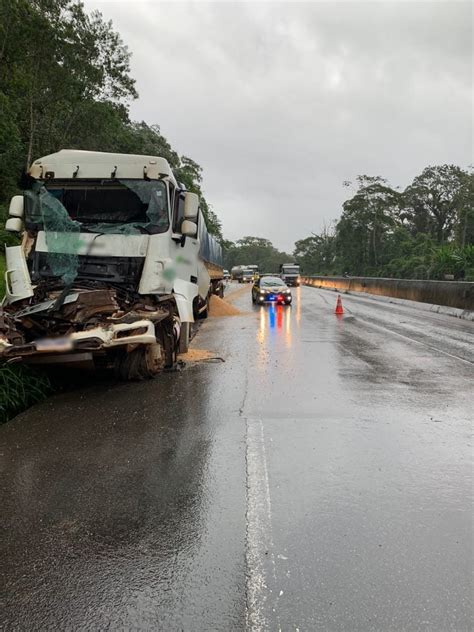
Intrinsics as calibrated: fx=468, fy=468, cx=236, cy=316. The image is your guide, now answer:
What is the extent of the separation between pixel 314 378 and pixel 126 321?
10.3 ft

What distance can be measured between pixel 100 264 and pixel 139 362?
1.62m

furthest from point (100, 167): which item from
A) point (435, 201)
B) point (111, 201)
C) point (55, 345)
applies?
point (435, 201)

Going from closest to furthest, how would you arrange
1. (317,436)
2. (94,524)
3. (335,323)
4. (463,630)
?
(463,630)
(94,524)
(317,436)
(335,323)

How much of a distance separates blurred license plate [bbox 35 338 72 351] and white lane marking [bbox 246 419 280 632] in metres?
2.70

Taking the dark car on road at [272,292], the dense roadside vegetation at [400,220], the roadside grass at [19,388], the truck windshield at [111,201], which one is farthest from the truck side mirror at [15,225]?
the dense roadside vegetation at [400,220]

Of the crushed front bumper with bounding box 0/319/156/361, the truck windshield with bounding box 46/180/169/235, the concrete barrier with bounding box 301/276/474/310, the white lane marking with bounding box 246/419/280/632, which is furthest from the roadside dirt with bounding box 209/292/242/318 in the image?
the white lane marking with bounding box 246/419/280/632

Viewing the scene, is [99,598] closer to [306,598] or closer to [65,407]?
[306,598]

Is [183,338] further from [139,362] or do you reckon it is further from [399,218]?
[399,218]

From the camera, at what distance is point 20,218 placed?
7605 mm

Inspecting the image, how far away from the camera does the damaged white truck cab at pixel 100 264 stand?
617 centimetres

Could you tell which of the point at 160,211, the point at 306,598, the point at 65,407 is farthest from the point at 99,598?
the point at 160,211

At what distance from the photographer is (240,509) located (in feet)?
11.3

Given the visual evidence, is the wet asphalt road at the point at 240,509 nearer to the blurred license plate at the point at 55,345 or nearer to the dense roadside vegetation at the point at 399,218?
the blurred license plate at the point at 55,345

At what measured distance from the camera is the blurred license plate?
577 centimetres
